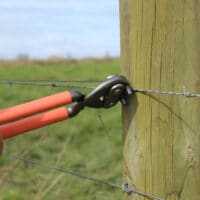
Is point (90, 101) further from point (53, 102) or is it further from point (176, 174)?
point (176, 174)

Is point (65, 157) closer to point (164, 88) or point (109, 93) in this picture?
point (109, 93)

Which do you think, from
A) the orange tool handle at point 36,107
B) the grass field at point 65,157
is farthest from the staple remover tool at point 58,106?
the grass field at point 65,157

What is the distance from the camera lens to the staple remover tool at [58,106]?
6.06 ft

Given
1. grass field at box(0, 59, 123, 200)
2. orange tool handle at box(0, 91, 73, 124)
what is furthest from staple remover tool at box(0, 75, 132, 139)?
grass field at box(0, 59, 123, 200)

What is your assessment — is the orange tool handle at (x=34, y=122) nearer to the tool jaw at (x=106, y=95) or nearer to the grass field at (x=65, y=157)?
the tool jaw at (x=106, y=95)

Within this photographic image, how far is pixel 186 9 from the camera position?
5.53ft

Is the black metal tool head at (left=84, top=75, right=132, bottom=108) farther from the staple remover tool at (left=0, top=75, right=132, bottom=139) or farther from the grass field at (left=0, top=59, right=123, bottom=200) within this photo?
the grass field at (left=0, top=59, right=123, bottom=200)

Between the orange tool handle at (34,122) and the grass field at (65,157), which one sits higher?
the orange tool handle at (34,122)

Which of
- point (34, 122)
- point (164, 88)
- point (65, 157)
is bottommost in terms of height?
point (65, 157)

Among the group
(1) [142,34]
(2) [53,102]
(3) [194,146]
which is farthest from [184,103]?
(2) [53,102]

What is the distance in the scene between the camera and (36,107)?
1846 mm

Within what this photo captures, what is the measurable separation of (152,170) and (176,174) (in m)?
0.08

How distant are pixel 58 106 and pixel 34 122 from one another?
9 cm

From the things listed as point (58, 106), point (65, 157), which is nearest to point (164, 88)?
Result: point (58, 106)
